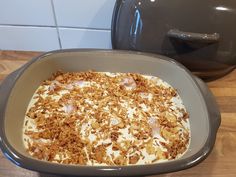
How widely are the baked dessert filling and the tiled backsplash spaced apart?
0.45ft

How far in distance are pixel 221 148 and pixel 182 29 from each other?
232mm

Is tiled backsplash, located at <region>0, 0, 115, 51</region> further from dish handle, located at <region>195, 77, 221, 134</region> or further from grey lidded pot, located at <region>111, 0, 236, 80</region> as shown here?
dish handle, located at <region>195, 77, 221, 134</region>

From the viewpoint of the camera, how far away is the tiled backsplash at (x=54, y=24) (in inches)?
24.7

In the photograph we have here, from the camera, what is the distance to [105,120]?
0.52m

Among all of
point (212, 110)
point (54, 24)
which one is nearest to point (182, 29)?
point (212, 110)

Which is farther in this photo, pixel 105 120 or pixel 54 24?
pixel 54 24

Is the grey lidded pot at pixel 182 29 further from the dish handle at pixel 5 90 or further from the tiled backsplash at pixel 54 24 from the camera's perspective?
the dish handle at pixel 5 90

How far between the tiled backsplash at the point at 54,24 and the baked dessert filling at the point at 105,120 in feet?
0.45

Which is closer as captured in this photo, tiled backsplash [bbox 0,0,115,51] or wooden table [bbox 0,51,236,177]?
wooden table [bbox 0,51,236,177]

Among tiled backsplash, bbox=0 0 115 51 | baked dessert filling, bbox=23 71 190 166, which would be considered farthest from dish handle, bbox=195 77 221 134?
tiled backsplash, bbox=0 0 115 51

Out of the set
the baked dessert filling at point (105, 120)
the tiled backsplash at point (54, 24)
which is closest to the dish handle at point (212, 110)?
the baked dessert filling at point (105, 120)

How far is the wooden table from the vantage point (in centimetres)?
49

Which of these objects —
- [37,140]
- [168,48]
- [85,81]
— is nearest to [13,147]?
[37,140]

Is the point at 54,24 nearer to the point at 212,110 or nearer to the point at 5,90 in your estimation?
the point at 5,90
